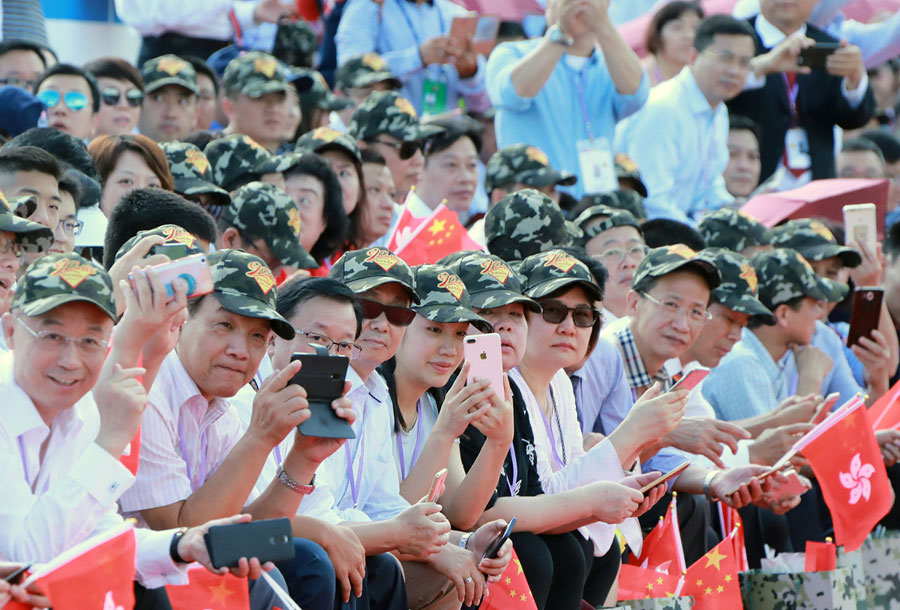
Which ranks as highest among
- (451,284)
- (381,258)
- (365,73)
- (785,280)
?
(365,73)

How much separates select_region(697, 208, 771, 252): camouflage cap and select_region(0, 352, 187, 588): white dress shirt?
204 inches

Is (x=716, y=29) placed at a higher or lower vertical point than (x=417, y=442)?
higher

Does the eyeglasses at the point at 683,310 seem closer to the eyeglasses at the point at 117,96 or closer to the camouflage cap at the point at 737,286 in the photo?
the camouflage cap at the point at 737,286

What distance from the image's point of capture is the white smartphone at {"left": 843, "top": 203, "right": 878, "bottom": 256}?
8.09 m

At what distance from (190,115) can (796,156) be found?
15.8ft

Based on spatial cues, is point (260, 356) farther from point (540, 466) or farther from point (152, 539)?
point (540, 466)

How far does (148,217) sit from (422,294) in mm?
938

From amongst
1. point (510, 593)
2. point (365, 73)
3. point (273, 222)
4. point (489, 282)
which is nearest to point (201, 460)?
point (510, 593)

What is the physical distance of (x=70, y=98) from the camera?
22.0 feet

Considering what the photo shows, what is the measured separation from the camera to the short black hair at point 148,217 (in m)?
4.75

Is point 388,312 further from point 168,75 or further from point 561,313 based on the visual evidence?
point 168,75

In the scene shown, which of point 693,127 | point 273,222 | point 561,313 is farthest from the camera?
point 693,127

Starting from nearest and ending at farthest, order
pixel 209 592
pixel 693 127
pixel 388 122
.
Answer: pixel 209 592 → pixel 388 122 → pixel 693 127

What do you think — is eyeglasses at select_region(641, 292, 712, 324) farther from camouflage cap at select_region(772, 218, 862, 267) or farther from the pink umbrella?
the pink umbrella
